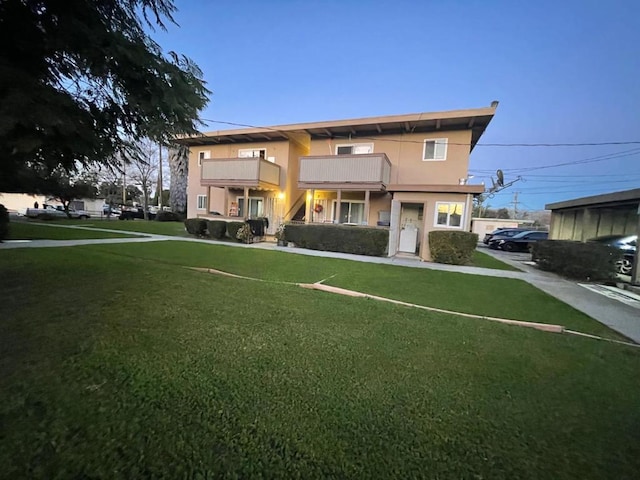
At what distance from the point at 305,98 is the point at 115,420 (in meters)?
31.9

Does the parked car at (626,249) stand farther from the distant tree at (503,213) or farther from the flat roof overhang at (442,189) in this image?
the distant tree at (503,213)

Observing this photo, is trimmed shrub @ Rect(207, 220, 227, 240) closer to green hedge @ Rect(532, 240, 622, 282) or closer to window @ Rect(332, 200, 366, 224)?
window @ Rect(332, 200, 366, 224)

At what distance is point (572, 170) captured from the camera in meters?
43.3

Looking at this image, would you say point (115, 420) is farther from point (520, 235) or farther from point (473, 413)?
point (520, 235)

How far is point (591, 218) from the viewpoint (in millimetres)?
14117

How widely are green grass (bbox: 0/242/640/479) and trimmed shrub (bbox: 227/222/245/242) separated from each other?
9668mm

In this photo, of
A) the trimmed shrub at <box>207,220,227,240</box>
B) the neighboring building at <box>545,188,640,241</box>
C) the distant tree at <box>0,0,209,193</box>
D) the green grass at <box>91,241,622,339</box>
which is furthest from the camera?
the trimmed shrub at <box>207,220,227,240</box>

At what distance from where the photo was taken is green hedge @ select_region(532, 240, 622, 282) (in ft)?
28.8

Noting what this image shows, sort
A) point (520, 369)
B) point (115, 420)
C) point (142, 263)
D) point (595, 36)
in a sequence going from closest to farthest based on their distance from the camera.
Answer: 1. point (115, 420)
2. point (520, 369)
3. point (142, 263)
4. point (595, 36)

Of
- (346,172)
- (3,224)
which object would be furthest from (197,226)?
(346,172)

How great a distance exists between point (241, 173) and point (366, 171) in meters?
7.00

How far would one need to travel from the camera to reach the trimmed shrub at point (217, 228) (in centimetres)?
1488

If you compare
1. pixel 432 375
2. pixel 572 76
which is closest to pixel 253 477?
pixel 432 375

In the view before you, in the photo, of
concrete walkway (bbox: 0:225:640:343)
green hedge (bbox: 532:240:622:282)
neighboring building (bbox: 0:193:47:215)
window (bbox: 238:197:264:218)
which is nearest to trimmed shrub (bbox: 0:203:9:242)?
concrete walkway (bbox: 0:225:640:343)
